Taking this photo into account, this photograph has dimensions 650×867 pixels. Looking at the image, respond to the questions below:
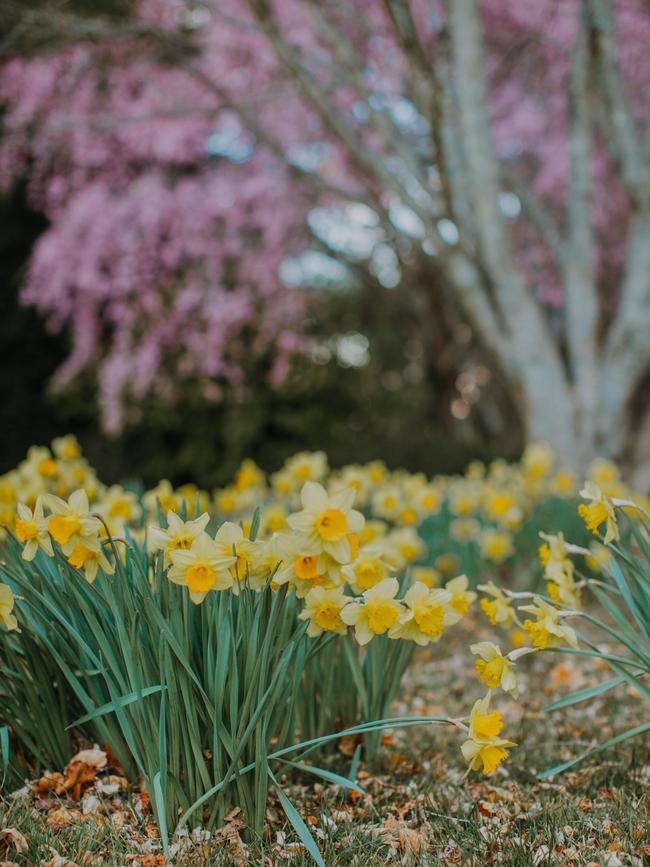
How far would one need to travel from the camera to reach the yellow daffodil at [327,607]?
1.44m

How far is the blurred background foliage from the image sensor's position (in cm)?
789

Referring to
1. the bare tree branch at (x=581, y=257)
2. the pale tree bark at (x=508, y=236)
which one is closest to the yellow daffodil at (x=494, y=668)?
the pale tree bark at (x=508, y=236)

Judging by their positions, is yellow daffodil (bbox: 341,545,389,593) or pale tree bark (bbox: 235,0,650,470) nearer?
yellow daffodil (bbox: 341,545,389,593)

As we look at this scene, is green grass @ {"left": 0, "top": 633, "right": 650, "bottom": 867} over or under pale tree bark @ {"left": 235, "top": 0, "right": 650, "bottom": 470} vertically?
under

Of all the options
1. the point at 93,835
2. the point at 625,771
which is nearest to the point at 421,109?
the point at 625,771

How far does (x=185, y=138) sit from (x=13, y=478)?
5.54m

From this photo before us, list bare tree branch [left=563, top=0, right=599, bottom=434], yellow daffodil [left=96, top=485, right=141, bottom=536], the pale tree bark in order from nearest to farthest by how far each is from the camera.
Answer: yellow daffodil [left=96, top=485, right=141, bottom=536]
the pale tree bark
bare tree branch [left=563, top=0, right=599, bottom=434]

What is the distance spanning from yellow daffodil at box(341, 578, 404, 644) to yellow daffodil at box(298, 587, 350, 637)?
29mm

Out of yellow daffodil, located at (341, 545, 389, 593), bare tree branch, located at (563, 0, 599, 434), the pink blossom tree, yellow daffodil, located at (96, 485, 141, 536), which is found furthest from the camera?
the pink blossom tree

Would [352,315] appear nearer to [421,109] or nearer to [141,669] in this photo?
[421,109]

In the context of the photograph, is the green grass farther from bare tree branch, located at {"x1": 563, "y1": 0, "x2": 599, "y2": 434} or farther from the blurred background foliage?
the blurred background foliage

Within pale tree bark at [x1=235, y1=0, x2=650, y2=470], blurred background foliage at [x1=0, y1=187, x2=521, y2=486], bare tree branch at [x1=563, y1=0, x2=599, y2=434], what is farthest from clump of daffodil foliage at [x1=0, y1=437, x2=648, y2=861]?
blurred background foliage at [x1=0, y1=187, x2=521, y2=486]

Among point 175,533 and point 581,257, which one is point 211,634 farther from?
point 581,257

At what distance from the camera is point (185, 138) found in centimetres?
718
